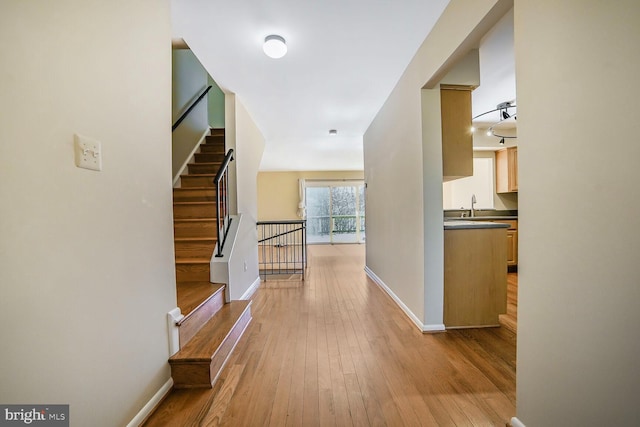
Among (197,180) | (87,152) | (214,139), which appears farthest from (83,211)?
(214,139)

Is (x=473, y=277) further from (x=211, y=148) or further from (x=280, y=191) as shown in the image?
(x=280, y=191)

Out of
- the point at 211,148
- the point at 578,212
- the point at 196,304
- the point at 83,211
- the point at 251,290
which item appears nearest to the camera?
the point at 578,212

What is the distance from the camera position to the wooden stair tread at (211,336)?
1598mm

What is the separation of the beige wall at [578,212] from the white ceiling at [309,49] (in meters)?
1.00

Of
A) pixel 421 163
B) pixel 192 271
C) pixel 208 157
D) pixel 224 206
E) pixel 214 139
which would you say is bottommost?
pixel 192 271

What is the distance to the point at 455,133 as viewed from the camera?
2.35m

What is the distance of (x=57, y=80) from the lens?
943mm

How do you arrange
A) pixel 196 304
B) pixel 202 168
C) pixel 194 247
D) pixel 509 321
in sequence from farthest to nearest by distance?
pixel 202 168 → pixel 194 247 → pixel 509 321 → pixel 196 304

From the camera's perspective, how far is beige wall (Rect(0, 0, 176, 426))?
2.67 feet

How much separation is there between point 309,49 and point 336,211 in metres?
6.50

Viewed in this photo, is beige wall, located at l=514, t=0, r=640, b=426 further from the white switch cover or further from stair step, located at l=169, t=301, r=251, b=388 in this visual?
the white switch cover

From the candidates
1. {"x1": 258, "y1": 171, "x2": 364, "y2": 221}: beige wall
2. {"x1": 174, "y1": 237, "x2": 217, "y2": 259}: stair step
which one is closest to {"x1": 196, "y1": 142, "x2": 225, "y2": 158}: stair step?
{"x1": 174, "y1": 237, "x2": 217, "y2": 259}: stair step

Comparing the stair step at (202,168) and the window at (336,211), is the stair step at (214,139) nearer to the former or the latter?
the stair step at (202,168)

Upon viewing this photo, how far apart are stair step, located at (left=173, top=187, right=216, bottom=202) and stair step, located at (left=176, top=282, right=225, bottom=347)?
1.23 metres
